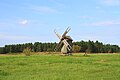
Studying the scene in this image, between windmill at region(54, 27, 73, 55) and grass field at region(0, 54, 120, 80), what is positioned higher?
windmill at region(54, 27, 73, 55)

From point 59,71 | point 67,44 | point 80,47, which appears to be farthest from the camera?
point 80,47

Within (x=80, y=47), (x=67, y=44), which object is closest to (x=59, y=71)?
(x=67, y=44)

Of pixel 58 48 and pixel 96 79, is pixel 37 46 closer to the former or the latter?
pixel 58 48

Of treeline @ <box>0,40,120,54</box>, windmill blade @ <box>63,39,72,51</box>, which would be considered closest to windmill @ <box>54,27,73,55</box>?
windmill blade @ <box>63,39,72,51</box>

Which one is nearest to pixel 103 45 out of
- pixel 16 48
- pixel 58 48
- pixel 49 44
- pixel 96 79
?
pixel 49 44

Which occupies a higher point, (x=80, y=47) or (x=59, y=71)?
(x=80, y=47)

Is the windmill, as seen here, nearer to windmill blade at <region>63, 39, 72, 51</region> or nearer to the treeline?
windmill blade at <region>63, 39, 72, 51</region>

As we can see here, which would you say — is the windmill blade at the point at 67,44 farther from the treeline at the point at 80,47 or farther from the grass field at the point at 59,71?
the grass field at the point at 59,71

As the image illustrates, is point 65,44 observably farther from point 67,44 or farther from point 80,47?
point 80,47

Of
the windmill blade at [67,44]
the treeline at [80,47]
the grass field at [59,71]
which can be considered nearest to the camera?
the grass field at [59,71]

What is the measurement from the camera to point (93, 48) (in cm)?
12650

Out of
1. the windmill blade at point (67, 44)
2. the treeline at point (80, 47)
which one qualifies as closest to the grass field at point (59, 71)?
the windmill blade at point (67, 44)

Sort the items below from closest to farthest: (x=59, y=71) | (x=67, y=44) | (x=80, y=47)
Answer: (x=59, y=71) → (x=67, y=44) → (x=80, y=47)

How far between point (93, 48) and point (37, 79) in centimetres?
10833
